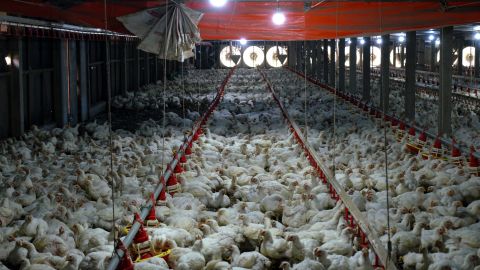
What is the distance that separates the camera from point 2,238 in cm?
662

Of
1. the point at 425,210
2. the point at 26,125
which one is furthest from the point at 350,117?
the point at 425,210

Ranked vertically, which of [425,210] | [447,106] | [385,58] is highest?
[385,58]

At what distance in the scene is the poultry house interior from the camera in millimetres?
6211

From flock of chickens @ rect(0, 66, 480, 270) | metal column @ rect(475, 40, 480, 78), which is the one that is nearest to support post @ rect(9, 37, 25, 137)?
flock of chickens @ rect(0, 66, 480, 270)

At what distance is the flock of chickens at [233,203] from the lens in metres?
6.09

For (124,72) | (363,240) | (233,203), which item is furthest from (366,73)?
(363,240)

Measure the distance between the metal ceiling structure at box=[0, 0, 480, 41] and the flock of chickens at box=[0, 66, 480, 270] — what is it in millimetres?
1704

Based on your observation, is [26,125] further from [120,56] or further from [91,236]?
[120,56]

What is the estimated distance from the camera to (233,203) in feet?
29.3

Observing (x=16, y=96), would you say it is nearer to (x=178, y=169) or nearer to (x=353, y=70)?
(x=178, y=169)

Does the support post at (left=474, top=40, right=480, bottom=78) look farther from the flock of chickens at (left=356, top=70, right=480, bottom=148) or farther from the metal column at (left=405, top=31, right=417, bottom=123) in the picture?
the metal column at (left=405, top=31, right=417, bottom=123)

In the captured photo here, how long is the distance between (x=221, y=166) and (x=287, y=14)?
12.4 ft

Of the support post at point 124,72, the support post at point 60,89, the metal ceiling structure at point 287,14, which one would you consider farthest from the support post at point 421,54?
the support post at point 60,89

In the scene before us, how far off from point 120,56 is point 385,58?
37.5 feet
